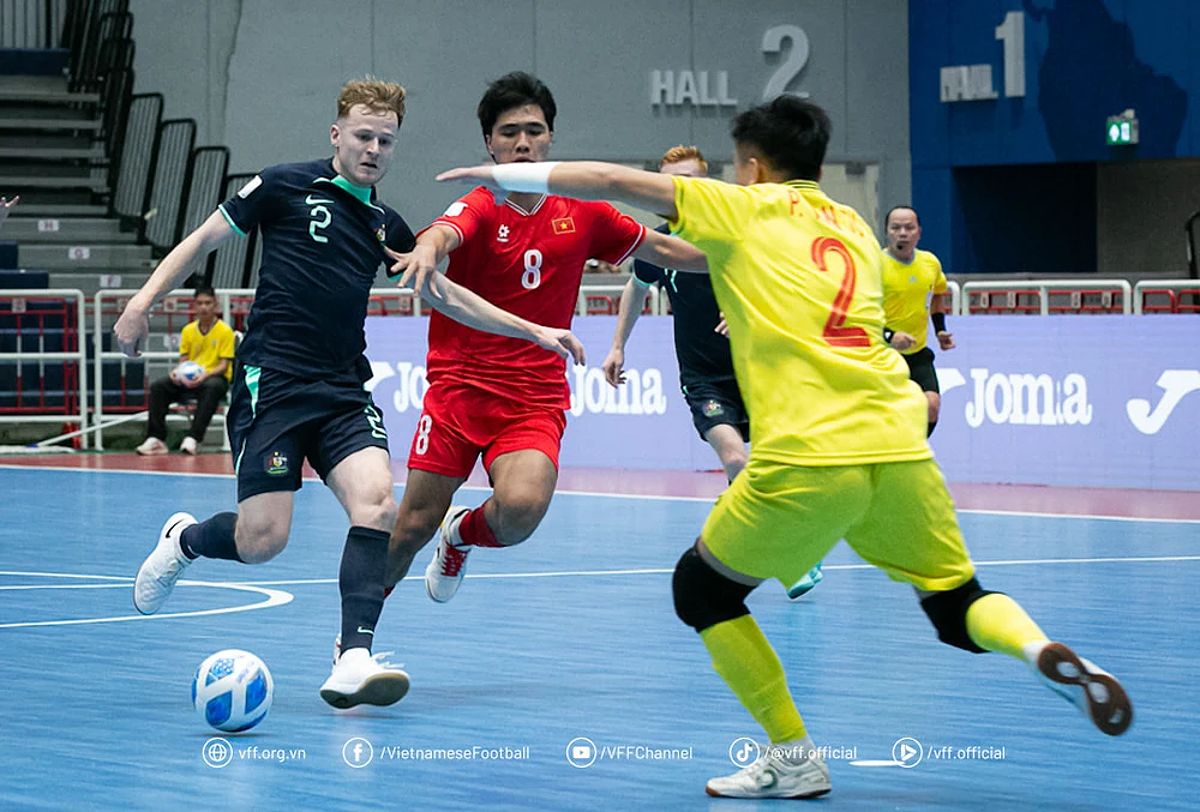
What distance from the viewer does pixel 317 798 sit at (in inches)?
225

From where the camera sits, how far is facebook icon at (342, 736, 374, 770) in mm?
6216

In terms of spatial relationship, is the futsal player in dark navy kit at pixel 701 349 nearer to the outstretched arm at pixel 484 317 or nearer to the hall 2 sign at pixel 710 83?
the outstretched arm at pixel 484 317

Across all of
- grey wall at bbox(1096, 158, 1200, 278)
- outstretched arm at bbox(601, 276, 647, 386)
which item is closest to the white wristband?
outstretched arm at bbox(601, 276, 647, 386)

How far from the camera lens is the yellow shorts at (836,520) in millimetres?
5512

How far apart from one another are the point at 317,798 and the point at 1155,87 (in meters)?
24.8

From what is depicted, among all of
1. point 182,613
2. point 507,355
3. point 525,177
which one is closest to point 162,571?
point 507,355

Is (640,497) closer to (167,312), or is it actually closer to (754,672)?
(167,312)

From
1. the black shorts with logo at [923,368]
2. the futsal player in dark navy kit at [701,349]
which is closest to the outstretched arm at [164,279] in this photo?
the futsal player in dark navy kit at [701,349]

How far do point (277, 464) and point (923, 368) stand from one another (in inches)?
313

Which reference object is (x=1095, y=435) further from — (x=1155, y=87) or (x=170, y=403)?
(x=1155, y=87)

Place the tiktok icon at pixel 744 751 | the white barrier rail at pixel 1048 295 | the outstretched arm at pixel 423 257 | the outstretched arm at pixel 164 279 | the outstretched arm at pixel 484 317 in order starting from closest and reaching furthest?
the tiktok icon at pixel 744 751
the outstretched arm at pixel 423 257
the outstretched arm at pixel 164 279
the outstretched arm at pixel 484 317
the white barrier rail at pixel 1048 295

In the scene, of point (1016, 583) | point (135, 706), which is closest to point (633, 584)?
point (1016, 583)

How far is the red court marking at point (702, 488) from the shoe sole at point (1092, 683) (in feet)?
31.4

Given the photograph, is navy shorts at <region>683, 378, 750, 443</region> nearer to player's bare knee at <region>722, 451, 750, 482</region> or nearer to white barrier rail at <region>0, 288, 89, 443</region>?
player's bare knee at <region>722, 451, 750, 482</region>
